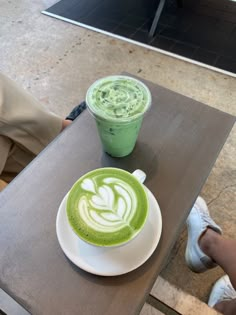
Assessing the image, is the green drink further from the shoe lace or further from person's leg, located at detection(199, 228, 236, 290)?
the shoe lace

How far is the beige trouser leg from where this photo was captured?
2.34ft

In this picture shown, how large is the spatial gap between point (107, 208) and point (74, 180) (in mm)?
156

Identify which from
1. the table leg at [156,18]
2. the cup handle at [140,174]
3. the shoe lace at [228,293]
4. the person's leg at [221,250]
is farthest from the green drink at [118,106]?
the table leg at [156,18]

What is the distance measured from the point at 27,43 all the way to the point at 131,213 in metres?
1.62

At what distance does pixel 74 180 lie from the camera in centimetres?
61

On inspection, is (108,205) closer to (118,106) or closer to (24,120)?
(118,106)

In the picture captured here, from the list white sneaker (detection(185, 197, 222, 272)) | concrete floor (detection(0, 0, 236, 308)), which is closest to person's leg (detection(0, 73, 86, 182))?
white sneaker (detection(185, 197, 222, 272))

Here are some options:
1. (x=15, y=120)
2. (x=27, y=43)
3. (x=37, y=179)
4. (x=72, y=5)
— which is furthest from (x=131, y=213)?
(x=72, y=5)

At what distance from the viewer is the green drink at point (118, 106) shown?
529mm

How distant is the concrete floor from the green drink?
0.70 m

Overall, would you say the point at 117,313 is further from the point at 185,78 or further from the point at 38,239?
the point at 185,78

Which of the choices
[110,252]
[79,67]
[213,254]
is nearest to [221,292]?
[213,254]

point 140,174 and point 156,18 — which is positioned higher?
point 140,174

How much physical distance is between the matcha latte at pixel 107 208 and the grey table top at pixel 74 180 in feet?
0.29
